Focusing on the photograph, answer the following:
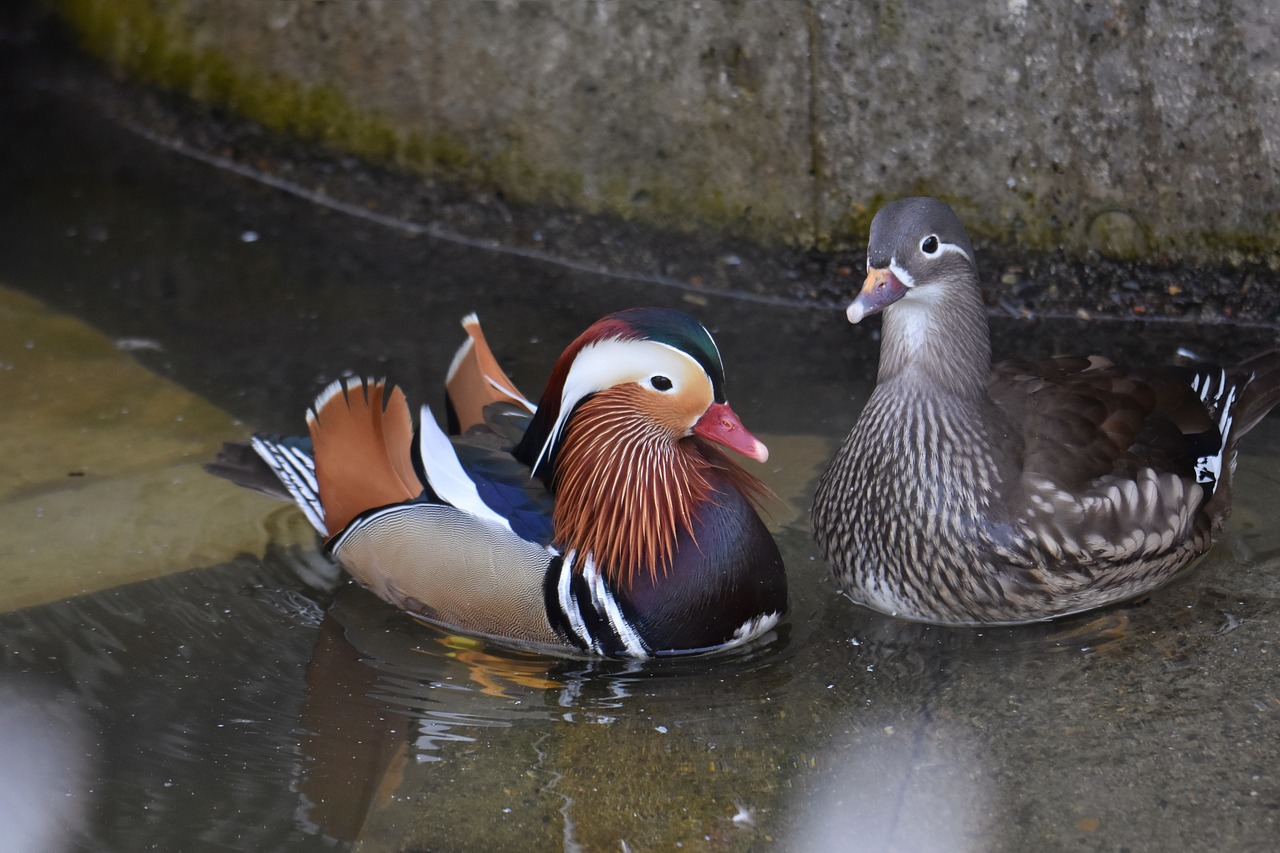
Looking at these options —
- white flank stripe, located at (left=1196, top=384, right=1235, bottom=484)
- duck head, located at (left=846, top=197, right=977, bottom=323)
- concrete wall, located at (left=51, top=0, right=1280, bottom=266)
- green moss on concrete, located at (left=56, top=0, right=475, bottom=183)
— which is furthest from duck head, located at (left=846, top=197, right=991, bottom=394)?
green moss on concrete, located at (left=56, top=0, right=475, bottom=183)

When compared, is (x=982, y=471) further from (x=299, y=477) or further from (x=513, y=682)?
(x=299, y=477)

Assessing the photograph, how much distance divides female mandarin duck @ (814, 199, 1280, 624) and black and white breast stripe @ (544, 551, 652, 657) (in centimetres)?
57

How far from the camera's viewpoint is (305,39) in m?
5.64

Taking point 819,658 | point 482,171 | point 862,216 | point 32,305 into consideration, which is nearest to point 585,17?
point 482,171

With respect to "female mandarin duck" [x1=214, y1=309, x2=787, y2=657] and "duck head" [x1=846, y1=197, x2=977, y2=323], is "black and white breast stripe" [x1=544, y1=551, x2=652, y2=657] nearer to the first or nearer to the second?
"female mandarin duck" [x1=214, y1=309, x2=787, y2=657]

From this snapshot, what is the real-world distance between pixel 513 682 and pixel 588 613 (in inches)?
9.2

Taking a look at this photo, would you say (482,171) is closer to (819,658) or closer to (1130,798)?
(819,658)

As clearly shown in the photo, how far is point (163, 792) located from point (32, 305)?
270 centimetres

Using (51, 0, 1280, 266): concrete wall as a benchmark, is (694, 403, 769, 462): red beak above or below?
below

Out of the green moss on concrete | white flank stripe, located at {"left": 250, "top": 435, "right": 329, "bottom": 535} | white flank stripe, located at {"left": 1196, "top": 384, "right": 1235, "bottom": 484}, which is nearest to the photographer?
white flank stripe, located at {"left": 1196, "top": 384, "right": 1235, "bottom": 484}

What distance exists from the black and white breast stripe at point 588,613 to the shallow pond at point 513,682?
0.20 feet

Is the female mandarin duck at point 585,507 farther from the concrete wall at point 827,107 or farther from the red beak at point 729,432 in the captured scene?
the concrete wall at point 827,107

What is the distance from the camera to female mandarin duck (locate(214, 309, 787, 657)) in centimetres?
328

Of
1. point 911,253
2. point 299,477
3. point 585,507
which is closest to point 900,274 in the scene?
point 911,253
